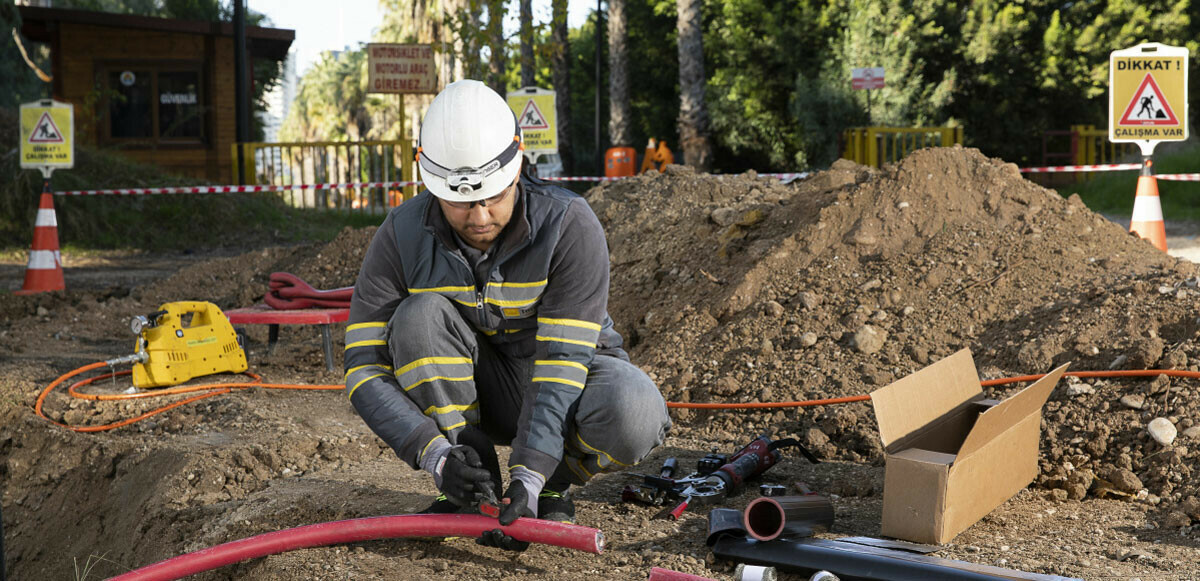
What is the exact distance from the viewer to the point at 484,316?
308 cm

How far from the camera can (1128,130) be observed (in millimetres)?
7707

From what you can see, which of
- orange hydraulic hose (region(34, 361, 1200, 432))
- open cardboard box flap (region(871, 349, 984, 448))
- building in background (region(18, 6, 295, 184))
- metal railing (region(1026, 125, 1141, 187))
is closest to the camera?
open cardboard box flap (region(871, 349, 984, 448))

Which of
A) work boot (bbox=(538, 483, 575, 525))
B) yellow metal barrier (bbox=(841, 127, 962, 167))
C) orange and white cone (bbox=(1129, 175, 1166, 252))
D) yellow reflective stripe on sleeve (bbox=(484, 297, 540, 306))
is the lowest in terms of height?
work boot (bbox=(538, 483, 575, 525))

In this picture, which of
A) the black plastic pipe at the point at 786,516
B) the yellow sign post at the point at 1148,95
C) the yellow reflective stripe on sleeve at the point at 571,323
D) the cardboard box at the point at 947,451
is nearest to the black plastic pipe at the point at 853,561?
the black plastic pipe at the point at 786,516

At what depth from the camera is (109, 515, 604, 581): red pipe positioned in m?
2.83

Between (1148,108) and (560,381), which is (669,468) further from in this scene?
(1148,108)

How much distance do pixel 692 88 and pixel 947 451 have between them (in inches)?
583

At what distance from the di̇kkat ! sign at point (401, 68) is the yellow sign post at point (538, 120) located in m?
4.19

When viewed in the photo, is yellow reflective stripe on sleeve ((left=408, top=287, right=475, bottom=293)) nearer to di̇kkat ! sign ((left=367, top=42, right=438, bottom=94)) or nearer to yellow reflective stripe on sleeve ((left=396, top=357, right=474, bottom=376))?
yellow reflective stripe on sleeve ((left=396, top=357, right=474, bottom=376))

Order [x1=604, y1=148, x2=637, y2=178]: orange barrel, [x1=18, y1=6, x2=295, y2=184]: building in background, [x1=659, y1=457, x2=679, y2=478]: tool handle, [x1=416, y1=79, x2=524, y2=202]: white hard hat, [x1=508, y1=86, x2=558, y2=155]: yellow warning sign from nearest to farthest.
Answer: [x1=416, y1=79, x2=524, y2=202]: white hard hat
[x1=659, y1=457, x2=679, y2=478]: tool handle
[x1=508, y1=86, x2=558, y2=155]: yellow warning sign
[x1=18, y1=6, x2=295, y2=184]: building in background
[x1=604, y1=148, x2=637, y2=178]: orange barrel

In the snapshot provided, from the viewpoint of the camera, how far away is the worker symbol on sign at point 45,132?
9.66 meters

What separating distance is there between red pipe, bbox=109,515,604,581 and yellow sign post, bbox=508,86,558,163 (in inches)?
278

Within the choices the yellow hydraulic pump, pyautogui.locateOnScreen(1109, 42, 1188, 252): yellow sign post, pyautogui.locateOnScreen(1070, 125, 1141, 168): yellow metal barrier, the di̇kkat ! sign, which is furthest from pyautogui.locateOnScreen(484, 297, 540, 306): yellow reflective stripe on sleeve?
pyautogui.locateOnScreen(1070, 125, 1141, 168): yellow metal barrier

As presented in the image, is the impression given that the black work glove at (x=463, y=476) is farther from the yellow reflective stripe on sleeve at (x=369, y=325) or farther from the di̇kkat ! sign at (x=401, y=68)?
the di̇kkat ! sign at (x=401, y=68)
